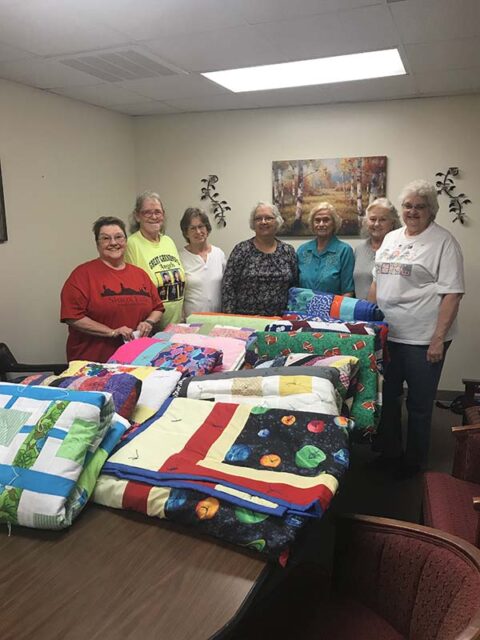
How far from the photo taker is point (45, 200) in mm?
3920

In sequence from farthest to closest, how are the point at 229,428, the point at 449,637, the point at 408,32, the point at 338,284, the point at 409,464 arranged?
the point at 338,284 < the point at 409,464 < the point at 408,32 < the point at 229,428 < the point at 449,637

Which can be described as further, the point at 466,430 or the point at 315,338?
the point at 315,338

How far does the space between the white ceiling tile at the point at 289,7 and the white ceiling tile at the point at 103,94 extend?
1673 millimetres

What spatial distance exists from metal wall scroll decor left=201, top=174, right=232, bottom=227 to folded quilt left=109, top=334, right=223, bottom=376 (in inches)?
107

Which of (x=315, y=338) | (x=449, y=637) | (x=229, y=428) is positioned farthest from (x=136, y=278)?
(x=449, y=637)

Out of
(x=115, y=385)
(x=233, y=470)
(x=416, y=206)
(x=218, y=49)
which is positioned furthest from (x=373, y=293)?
(x=233, y=470)

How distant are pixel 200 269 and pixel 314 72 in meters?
1.52

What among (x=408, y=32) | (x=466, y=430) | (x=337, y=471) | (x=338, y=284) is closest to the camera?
(x=337, y=471)

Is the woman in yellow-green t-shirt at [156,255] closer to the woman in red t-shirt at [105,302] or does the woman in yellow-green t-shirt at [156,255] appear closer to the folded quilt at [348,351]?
the woman in red t-shirt at [105,302]

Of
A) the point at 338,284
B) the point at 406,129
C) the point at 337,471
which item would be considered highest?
the point at 406,129

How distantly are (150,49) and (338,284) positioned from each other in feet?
5.77

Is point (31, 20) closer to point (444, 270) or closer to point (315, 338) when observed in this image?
point (315, 338)

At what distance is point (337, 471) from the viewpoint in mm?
1308

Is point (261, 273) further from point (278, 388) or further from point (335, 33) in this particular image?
point (278, 388)
